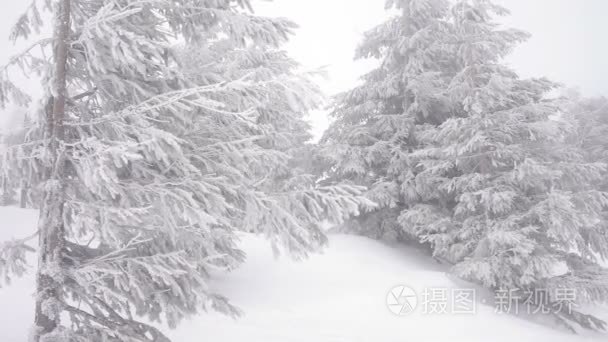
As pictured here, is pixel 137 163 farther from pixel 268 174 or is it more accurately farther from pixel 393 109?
pixel 393 109

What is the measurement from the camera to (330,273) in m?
11.8

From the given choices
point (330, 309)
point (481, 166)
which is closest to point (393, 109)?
point (481, 166)

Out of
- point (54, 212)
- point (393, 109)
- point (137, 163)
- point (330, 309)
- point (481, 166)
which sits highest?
point (393, 109)

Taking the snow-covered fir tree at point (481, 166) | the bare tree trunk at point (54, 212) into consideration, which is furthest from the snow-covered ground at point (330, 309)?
the bare tree trunk at point (54, 212)

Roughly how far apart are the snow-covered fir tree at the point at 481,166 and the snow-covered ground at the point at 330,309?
1.21 metres

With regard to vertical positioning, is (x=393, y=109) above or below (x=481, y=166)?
above

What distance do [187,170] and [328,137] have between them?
39.7 ft

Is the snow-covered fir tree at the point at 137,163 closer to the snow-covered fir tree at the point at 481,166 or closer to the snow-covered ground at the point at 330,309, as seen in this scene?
the snow-covered ground at the point at 330,309

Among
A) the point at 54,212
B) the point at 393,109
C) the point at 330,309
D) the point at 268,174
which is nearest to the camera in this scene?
the point at 54,212

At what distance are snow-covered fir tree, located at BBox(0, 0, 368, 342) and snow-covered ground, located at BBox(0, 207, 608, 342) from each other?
8.89ft

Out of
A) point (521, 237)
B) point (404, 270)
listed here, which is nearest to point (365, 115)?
point (404, 270)

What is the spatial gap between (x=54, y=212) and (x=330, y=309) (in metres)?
7.04

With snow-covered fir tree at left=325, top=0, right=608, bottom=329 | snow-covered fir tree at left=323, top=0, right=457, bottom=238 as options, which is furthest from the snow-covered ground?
snow-covered fir tree at left=323, top=0, right=457, bottom=238

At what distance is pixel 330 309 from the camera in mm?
9641
